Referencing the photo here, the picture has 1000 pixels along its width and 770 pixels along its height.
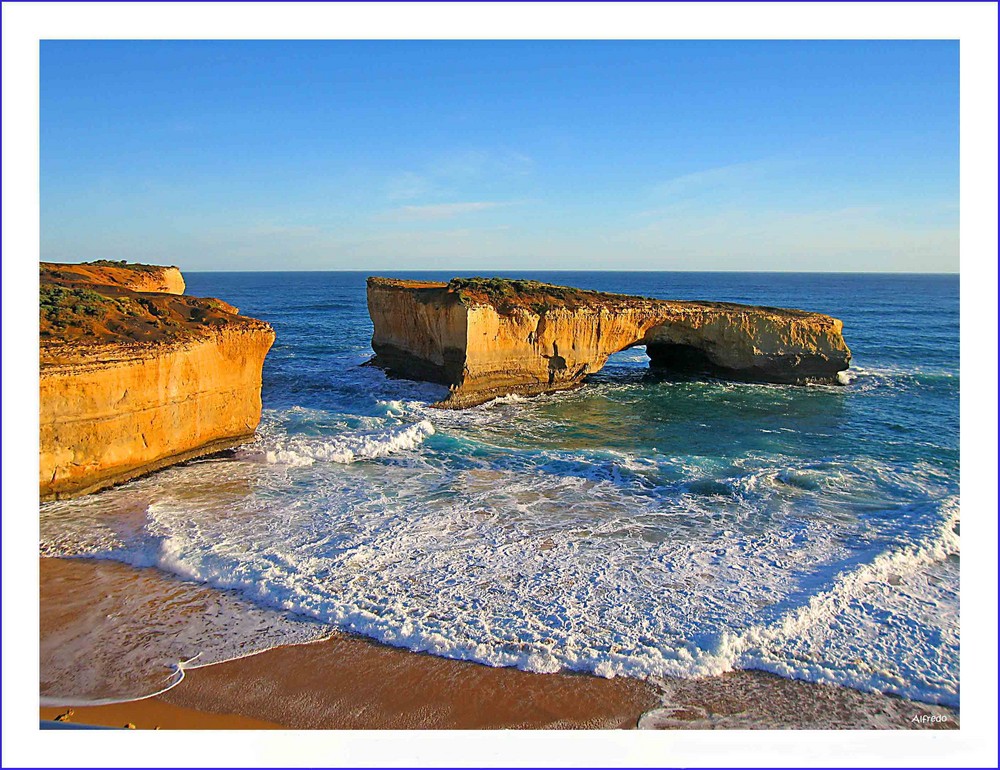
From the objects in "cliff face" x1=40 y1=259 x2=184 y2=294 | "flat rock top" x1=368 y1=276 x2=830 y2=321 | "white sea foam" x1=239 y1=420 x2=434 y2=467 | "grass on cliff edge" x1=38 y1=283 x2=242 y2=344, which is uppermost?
"cliff face" x1=40 y1=259 x2=184 y2=294

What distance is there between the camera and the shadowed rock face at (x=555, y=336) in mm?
19188

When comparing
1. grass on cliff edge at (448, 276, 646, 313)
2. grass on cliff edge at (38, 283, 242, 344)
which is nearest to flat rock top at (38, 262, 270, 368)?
grass on cliff edge at (38, 283, 242, 344)

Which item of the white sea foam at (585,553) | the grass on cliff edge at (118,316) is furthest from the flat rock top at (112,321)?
the white sea foam at (585,553)

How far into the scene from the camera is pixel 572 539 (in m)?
9.91

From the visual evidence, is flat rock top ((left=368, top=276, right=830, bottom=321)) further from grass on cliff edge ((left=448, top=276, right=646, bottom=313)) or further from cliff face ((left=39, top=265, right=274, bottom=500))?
cliff face ((left=39, top=265, right=274, bottom=500))

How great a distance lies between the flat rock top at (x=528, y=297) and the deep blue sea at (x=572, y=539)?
3.68 metres

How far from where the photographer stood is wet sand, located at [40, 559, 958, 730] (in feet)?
20.4

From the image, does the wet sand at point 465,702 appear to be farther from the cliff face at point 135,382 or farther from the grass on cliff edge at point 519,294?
the grass on cliff edge at point 519,294

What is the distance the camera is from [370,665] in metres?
6.97

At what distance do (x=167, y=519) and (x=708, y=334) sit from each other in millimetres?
17164

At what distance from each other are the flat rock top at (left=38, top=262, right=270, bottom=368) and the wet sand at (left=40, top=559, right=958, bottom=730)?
583 cm

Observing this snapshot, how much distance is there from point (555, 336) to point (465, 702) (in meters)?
14.9

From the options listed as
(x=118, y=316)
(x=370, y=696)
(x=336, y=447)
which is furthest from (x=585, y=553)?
(x=118, y=316)

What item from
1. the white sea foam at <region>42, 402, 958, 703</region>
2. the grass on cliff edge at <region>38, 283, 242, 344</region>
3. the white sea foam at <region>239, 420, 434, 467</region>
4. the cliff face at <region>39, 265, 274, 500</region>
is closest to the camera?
the white sea foam at <region>42, 402, 958, 703</region>
